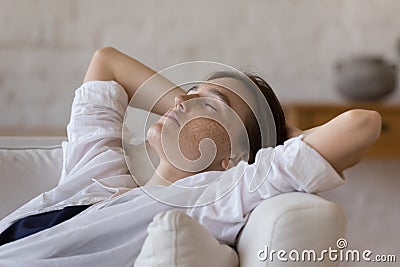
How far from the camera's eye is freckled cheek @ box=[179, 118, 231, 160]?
134 centimetres

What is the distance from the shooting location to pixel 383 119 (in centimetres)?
233

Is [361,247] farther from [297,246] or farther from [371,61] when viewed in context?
[297,246]

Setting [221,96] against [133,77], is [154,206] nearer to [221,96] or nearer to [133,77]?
[221,96]

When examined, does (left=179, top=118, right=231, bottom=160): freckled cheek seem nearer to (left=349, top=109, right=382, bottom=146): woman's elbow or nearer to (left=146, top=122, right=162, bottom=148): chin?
(left=146, top=122, right=162, bottom=148): chin

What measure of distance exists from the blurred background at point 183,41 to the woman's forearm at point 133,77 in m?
0.83

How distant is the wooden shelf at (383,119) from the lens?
2.33 m

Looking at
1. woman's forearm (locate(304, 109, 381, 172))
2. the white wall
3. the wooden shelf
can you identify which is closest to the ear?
woman's forearm (locate(304, 109, 381, 172))

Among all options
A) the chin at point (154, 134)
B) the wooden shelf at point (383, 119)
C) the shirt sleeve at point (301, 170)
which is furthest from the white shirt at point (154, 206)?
the wooden shelf at point (383, 119)

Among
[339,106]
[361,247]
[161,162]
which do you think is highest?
[161,162]

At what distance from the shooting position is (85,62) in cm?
252

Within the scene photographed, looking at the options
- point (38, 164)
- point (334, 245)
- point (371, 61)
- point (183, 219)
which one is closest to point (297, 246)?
point (334, 245)

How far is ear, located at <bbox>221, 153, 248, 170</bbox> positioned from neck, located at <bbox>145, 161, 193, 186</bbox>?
74mm

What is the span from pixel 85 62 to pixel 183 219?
62.2 inches

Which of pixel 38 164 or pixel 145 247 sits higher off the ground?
pixel 145 247
